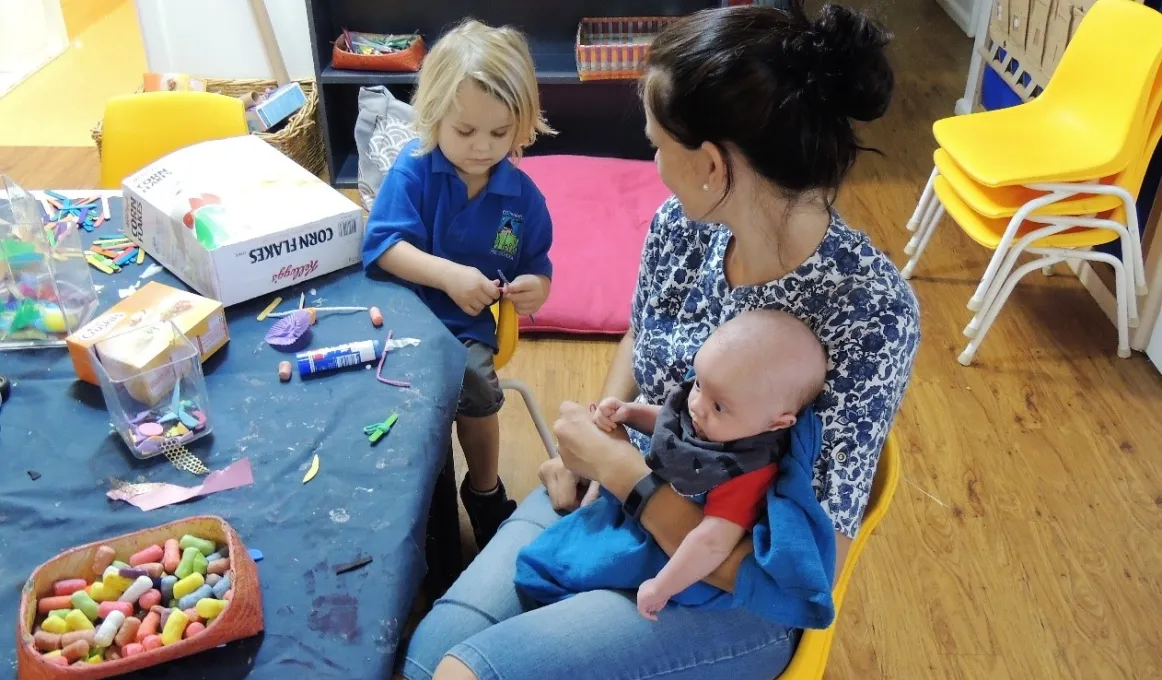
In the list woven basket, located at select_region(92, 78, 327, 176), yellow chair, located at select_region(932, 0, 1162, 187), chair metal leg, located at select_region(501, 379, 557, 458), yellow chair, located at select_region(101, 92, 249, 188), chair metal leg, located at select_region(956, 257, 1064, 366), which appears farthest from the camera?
woven basket, located at select_region(92, 78, 327, 176)

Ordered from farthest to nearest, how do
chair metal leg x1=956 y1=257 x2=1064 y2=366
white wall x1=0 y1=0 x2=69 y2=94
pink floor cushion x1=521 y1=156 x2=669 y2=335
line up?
white wall x1=0 y1=0 x2=69 y2=94
pink floor cushion x1=521 y1=156 x2=669 y2=335
chair metal leg x1=956 y1=257 x2=1064 y2=366

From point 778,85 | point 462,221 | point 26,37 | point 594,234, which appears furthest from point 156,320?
point 26,37

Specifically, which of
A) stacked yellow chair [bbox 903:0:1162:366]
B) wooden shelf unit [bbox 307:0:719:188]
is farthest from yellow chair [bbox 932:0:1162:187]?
wooden shelf unit [bbox 307:0:719:188]

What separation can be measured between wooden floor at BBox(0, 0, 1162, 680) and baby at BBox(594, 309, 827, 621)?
34.4 inches

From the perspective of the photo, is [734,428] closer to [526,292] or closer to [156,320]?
[526,292]

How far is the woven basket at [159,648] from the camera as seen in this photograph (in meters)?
0.85

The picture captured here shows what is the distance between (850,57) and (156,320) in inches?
36.2

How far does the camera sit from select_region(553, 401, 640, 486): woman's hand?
4.07 ft

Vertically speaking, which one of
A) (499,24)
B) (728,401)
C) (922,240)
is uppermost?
(728,401)

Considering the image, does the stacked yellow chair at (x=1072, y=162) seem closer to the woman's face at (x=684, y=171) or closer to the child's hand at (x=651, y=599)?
the woman's face at (x=684, y=171)

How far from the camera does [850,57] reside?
1068 millimetres

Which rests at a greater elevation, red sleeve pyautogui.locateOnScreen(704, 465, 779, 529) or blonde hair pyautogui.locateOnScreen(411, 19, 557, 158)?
blonde hair pyautogui.locateOnScreen(411, 19, 557, 158)

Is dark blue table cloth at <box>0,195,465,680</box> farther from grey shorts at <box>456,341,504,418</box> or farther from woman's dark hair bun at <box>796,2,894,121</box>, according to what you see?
woman's dark hair bun at <box>796,2,894,121</box>

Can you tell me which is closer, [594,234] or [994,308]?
[994,308]
